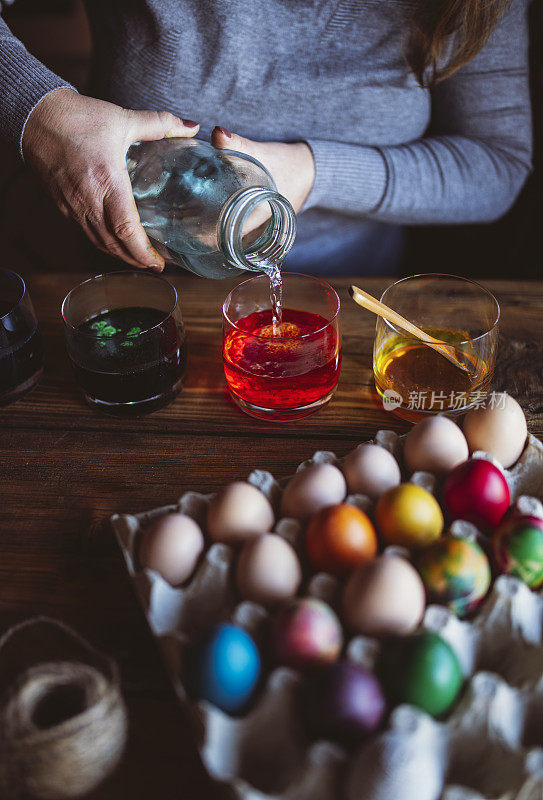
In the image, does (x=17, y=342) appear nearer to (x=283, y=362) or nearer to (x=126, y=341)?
(x=126, y=341)

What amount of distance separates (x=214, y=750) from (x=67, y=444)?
1.44 ft

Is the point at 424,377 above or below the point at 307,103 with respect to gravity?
below

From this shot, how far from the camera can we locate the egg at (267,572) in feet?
1.67

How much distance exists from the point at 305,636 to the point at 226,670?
0.06m

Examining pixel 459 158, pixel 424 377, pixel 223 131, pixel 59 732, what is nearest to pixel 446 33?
pixel 459 158

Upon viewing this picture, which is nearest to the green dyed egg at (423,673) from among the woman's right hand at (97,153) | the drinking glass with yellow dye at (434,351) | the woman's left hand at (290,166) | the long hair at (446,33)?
the drinking glass with yellow dye at (434,351)

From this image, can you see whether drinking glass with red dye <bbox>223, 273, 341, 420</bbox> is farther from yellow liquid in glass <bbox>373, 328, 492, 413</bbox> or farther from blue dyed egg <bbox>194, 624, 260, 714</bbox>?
blue dyed egg <bbox>194, 624, 260, 714</bbox>

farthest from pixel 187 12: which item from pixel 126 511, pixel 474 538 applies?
pixel 474 538

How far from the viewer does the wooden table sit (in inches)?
20.7

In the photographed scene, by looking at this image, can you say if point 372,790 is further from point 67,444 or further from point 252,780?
point 67,444

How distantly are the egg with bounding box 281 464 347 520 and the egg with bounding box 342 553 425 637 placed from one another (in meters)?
0.10

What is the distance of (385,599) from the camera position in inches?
18.6

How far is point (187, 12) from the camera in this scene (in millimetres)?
894

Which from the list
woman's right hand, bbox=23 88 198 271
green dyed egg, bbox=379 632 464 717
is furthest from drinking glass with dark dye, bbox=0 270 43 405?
green dyed egg, bbox=379 632 464 717
